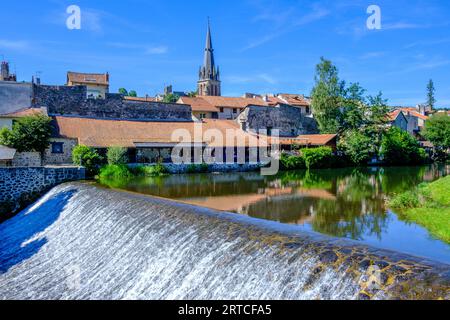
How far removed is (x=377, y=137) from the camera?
44.5m

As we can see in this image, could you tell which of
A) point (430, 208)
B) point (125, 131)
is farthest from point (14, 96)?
point (430, 208)

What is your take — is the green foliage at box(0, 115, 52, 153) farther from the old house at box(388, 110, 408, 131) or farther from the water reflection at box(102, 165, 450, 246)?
the old house at box(388, 110, 408, 131)

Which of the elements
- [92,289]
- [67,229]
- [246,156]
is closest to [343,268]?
[92,289]

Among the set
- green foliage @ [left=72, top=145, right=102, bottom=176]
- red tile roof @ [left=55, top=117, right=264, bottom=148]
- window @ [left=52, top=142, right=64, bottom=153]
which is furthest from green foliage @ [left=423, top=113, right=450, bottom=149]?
window @ [left=52, top=142, right=64, bottom=153]

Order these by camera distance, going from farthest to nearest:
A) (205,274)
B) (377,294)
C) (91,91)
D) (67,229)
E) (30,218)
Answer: (91,91), (30,218), (67,229), (205,274), (377,294)

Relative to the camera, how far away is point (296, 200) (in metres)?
17.6

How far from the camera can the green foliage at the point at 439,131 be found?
5216cm

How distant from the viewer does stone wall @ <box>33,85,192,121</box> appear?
31359mm

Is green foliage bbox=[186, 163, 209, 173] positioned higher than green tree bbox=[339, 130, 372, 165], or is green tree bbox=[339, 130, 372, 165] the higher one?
green tree bbox=[339, 130, 372, 165]

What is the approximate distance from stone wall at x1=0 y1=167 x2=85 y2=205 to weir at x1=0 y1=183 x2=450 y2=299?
4.71m

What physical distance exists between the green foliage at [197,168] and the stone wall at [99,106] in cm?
811

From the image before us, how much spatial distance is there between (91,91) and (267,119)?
775 inches

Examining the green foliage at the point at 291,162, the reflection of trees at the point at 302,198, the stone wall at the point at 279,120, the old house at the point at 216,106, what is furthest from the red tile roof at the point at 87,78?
the reflection of trees at the point at 302,198
